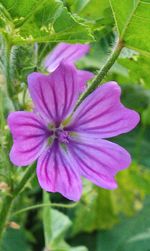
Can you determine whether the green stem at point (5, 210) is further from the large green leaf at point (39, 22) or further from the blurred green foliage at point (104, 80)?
the large green leaf at point (39, 22)

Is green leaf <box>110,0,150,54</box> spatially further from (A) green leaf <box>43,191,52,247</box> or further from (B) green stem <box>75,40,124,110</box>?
(A) green leaf <box>43,191,52,247</box>

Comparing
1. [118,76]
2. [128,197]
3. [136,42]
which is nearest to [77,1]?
[136,42]

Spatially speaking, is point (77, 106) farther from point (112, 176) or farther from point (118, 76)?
point (118, 76)

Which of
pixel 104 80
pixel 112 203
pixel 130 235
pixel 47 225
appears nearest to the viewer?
pixel 104 80

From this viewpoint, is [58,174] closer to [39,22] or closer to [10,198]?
[10,198]

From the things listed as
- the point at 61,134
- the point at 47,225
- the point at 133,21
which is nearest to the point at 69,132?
the point at 61,134

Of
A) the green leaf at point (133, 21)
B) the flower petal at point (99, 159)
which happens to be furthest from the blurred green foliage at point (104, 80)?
the flower petal at point (99, 159)
